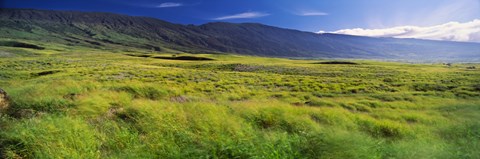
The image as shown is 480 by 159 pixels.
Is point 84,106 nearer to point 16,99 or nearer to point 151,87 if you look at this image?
point 16,99

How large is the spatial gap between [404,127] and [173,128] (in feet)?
28.3

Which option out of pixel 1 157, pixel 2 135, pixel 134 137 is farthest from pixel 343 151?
pixel 2 135

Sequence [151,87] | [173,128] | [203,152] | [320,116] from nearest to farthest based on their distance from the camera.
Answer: [203,152] < [173,128] < [320,116] < [151,87]

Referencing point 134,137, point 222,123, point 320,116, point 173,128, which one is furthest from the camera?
point 320,116

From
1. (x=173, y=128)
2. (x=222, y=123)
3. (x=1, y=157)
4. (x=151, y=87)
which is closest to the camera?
(x=1, y=157)

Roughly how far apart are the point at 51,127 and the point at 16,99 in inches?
214

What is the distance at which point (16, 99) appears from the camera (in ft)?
36.7

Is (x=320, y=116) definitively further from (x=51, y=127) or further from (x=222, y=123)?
(x=51, y=127)

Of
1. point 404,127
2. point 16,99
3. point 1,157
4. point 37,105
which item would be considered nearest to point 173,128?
point 1,157

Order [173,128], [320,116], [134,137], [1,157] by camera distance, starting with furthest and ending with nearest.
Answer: [320,116] < [173,128] < [134,137] < [1,157]

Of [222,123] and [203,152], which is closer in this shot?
[203,152]

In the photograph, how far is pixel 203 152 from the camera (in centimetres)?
688

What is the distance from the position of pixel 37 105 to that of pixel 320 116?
1055 cm

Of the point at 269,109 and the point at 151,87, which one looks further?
the point at 151,87
